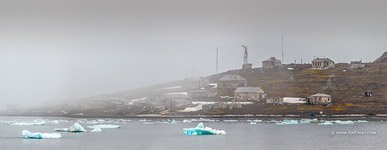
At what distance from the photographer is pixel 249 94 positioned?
17888 centimetres

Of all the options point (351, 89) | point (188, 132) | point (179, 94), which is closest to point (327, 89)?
point (351, 89)

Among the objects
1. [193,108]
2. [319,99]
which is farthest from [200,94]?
[319,99]

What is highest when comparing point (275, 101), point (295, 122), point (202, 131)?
point (275, 101)

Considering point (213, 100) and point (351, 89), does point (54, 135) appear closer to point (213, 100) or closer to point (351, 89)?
point (213, 100)

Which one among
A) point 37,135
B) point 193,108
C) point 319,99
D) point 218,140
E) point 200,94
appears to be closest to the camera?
point 218,140

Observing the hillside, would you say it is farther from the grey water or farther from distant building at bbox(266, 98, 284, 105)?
the grey water

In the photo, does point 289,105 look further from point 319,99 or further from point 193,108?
point 193,108

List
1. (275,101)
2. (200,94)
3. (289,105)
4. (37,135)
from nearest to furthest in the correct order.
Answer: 1. (37,135)
2. (289,105)
3. (275,101)
4. (200,94)

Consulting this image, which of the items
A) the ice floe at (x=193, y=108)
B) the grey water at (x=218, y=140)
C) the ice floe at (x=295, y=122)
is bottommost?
the grey water at (x=218, y=140)

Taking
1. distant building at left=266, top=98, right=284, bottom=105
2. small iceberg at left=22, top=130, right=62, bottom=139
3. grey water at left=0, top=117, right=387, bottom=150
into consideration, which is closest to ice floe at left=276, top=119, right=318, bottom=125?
grey water at left=0, top=117, right=387, bottom=150

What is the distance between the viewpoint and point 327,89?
597 feet

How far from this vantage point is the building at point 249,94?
178m

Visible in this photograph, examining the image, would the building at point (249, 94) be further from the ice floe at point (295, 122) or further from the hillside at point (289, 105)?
the ice floe at point (295, 122)

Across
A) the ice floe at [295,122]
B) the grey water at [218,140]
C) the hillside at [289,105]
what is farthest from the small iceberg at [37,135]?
the hillside at [289,105]
